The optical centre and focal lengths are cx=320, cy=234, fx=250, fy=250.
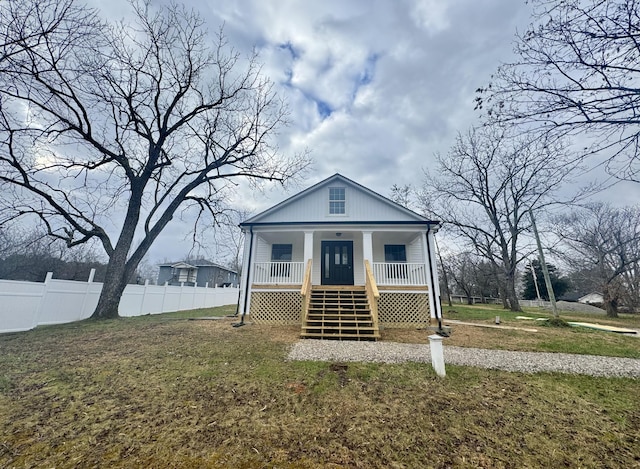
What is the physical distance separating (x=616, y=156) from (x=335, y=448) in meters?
5.33

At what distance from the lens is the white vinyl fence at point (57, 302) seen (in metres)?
7.43

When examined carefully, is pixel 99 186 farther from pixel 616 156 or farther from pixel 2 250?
pixel 2 250

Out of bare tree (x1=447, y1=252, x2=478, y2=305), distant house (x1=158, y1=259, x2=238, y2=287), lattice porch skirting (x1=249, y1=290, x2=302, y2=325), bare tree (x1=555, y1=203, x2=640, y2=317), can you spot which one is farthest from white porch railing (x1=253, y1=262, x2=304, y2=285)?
bare tree (x1=447, y1=252, x2=478, y2=305)

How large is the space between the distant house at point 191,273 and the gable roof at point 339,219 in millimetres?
22803

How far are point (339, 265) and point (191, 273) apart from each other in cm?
2679

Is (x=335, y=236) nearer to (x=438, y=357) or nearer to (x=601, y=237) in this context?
(x=438, y=357)

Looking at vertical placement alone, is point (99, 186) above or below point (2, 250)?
above

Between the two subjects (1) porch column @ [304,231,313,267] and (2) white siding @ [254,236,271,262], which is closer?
(1) porch column @ [304,231,313,267]

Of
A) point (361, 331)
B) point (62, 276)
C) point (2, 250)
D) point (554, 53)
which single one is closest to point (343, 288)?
point (361, 331)

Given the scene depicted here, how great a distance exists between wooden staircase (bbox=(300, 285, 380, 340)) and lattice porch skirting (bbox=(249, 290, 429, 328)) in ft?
3.32

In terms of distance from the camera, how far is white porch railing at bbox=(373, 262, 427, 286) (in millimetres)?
10070

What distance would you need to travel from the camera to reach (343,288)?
32.6ft

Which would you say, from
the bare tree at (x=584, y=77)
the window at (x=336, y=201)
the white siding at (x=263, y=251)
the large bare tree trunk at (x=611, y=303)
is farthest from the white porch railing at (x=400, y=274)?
the large bare tree trunk at (x=611, y=303)

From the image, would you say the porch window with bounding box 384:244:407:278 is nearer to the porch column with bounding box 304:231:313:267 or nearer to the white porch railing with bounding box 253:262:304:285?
the porch column with bounding box 304:231:313:267
